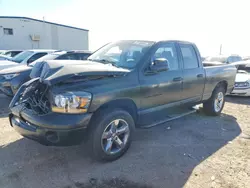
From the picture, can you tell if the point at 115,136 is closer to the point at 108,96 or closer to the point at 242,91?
the point at 108,96

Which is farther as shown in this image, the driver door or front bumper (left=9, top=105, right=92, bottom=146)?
the driver door

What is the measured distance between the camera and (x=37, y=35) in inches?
1091

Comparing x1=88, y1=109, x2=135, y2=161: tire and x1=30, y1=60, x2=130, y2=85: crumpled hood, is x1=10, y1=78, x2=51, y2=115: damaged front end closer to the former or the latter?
x1=30, y1=60, x2=130, y2=85: crumpled hood

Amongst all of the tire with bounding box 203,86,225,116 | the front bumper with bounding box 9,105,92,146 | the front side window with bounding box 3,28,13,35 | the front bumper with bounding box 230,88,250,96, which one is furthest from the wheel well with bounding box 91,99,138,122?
the front side window with bounding box 3,28,13,35

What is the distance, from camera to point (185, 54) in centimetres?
461

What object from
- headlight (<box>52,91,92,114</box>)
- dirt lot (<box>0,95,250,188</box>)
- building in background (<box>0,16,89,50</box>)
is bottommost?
dirt lot (<box>0,95,250,188</box>)

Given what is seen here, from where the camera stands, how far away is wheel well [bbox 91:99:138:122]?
318 cm

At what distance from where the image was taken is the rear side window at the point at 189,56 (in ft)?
14.9

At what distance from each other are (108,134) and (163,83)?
138cm

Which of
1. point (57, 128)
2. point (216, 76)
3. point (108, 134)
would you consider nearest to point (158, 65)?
point (108, 134)

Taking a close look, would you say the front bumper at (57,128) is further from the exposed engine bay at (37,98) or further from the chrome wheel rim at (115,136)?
the chrome wheel rim at (115,136)

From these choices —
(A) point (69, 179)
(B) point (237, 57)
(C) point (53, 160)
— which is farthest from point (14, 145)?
(B) point (237, 57)

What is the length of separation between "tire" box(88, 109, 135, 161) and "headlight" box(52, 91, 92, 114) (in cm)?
33

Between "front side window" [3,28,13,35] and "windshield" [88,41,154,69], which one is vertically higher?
"front side window" [3,28,13,35]
